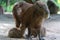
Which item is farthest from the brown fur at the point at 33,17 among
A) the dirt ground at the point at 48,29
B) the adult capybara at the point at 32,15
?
the dirt ground at the point at 48,29

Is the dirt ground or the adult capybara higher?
the adult capybara

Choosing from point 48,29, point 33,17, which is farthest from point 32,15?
point 48,29

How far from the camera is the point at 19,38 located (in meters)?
4.44

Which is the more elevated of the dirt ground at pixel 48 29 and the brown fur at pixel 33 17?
A: the brown fur at pixel 33 17

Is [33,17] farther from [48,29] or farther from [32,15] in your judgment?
[48,29]

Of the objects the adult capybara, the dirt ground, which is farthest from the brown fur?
the dirt ground

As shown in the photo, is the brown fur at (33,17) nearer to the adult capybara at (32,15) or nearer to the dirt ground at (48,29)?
the adult capybara at (32,15)

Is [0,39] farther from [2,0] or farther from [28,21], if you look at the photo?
[2,0]

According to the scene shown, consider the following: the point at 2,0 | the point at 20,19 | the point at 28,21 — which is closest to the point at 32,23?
the point at 28,21

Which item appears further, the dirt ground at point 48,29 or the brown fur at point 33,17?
the dirt ground at point 48,29

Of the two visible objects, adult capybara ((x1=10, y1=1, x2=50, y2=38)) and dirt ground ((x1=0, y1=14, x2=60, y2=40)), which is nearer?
adult capybara ((x1=10, y1=1, x2=50, y2=38))

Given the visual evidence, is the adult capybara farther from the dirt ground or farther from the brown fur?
the dirt ground

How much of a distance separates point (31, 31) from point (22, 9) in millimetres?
514

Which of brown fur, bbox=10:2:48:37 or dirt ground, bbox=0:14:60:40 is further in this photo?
dirt ground, bbox=0:14:60:40
